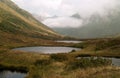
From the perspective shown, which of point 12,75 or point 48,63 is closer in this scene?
point 48,63

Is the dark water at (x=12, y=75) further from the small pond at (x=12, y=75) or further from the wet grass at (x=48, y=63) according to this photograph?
the wet grass at (x=48, y=63)

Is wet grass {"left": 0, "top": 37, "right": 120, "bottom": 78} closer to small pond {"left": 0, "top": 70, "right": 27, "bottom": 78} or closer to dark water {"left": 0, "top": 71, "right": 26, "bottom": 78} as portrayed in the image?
small pond {"left": 0, "top": 70, "right": 27, "bottom": 78}

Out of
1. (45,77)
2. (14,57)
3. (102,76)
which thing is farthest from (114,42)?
(102,76)

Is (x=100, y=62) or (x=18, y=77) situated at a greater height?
(x=100, y=62)

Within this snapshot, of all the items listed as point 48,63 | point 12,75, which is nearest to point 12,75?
point 12,75

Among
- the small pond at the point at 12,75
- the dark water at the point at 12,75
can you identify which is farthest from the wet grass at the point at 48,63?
the dark water at the point at 12,75

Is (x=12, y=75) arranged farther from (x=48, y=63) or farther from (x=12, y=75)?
(x=48, y=63)

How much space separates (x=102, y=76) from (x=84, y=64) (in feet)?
56.5

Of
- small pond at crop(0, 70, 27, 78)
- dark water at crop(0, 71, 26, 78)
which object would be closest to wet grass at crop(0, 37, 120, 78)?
small pond at crop(0, 70, 27, 78)

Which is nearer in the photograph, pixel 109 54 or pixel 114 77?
pixel 114 77

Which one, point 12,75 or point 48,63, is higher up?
point 48,63

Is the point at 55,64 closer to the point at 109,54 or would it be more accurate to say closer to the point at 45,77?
the point at 45,77

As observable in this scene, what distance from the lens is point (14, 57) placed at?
281ft

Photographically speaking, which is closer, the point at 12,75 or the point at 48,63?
the point at 48,63
